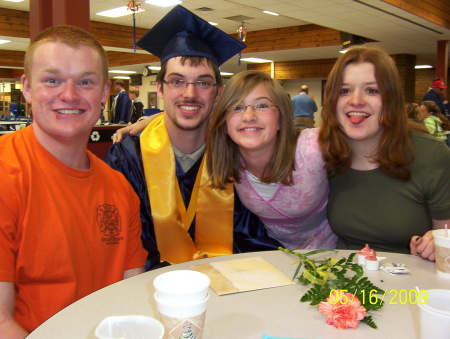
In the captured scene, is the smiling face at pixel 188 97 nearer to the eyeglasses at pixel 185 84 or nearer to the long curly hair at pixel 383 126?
the eyeglasses at pixel 185 84

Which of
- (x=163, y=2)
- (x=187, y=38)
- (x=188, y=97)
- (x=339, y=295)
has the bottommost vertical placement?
(x=339, y=295)

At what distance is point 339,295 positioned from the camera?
1.12m

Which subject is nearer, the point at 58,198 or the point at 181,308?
the point at 181,308

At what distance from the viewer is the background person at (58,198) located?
1374 mm

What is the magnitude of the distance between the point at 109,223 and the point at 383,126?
1.26 metres

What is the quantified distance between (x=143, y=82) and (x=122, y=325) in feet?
69.0

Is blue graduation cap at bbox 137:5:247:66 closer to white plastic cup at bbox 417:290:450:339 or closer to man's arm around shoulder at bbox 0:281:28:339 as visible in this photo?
man's arm around shoulder at bbox 0:281:28:339

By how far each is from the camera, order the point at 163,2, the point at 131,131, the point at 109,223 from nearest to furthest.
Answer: the point at 109,223 < the point at 131,131 < the point at 163,2

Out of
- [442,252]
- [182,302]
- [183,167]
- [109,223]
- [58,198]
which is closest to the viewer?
[182,302]

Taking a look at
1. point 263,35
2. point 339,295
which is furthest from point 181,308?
point 263,35

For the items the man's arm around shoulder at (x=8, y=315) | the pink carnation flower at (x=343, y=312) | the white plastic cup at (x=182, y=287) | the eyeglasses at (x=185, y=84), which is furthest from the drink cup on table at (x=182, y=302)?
the eyeglasses at (x=185, y=84)

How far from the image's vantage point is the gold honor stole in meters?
2.17

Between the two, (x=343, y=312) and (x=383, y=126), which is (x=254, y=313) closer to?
(x=343, y=312)

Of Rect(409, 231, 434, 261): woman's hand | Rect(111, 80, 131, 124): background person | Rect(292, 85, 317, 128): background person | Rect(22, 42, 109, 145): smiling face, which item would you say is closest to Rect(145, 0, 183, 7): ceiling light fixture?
Rect(111, 80, 131, 124): background person
